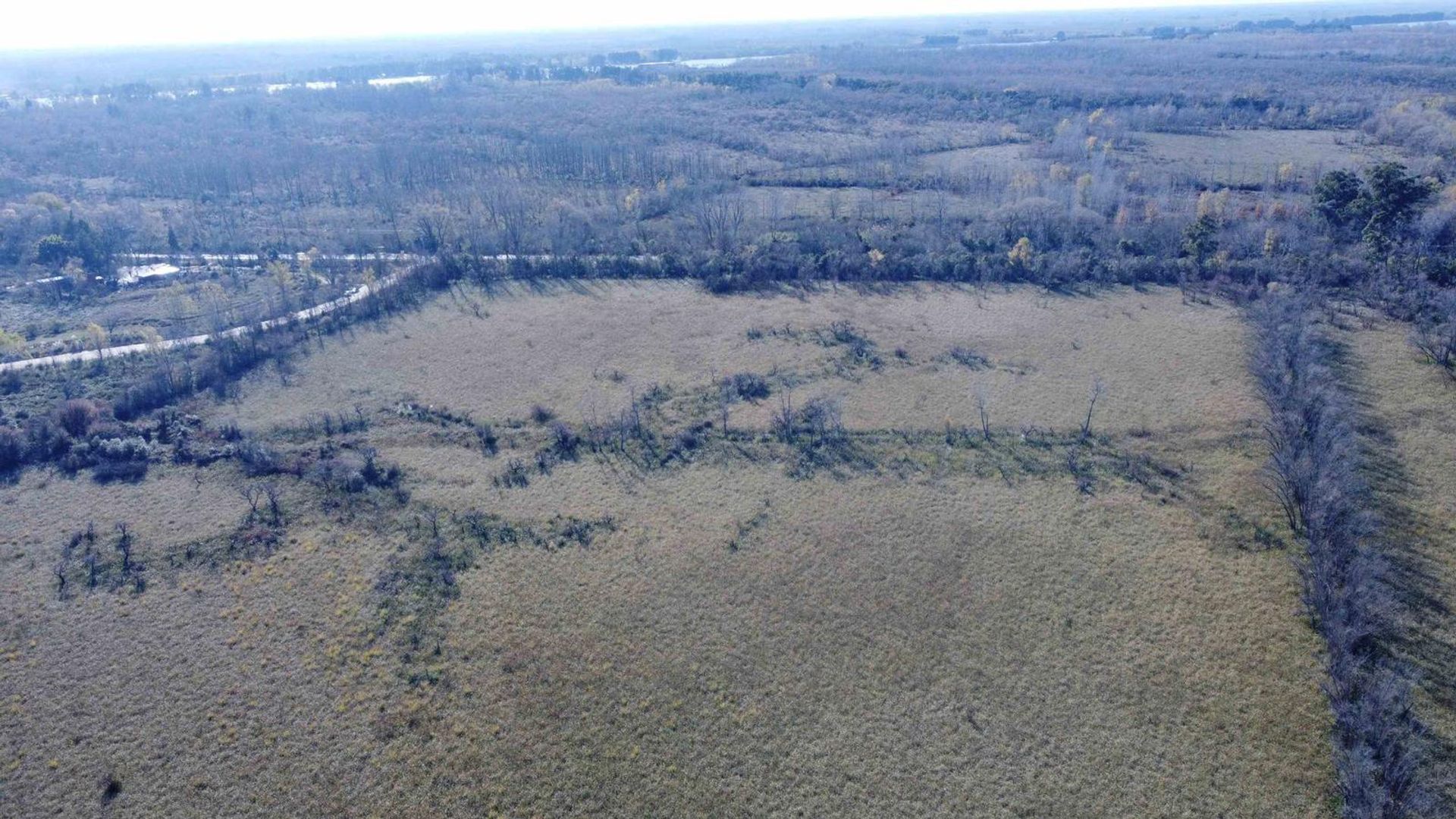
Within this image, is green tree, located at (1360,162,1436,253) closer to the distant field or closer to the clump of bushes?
the distant field

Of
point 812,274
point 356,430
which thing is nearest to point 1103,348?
point 812,274

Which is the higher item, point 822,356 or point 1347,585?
point 822,356

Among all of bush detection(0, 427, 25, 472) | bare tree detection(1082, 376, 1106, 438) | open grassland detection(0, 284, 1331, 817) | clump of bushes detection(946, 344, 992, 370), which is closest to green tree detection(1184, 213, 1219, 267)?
open grassland detection(0, 284, 1331, 817)

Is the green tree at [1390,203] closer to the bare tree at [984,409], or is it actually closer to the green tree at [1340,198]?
the green tree at [1340,198]

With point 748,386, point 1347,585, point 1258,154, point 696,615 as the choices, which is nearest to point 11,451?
point 696,615

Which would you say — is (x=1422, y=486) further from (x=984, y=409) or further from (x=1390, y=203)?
(x=1390, y=203)

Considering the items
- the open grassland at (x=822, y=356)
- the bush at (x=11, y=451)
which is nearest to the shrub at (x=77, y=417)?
the bush at (x=11, y=451)
